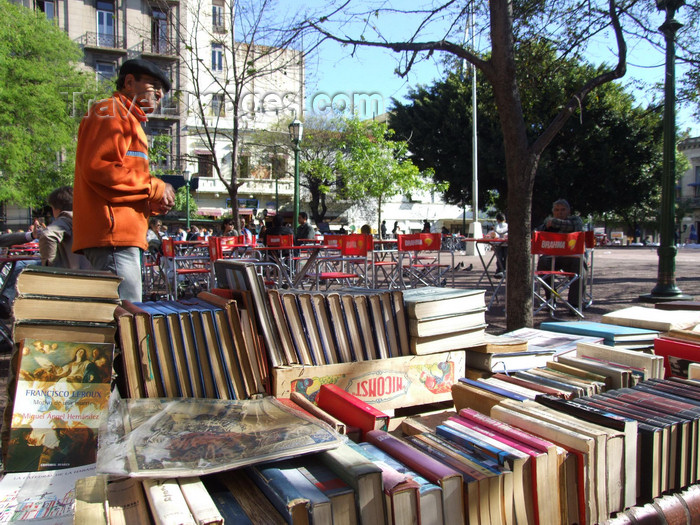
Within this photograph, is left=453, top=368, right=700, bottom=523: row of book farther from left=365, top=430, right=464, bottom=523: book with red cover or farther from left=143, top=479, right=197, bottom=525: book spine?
left=143, top=479, right=197, bottom=525: book spine

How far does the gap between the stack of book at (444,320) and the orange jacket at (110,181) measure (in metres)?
1.40

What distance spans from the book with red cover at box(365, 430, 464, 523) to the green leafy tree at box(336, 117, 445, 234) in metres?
31.7

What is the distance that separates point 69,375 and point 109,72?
39.9m

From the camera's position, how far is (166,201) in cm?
270

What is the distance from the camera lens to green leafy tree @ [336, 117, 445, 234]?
33875 mm

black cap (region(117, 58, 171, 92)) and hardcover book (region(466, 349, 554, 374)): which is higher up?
black cap (region(117, 58, 171, 92))

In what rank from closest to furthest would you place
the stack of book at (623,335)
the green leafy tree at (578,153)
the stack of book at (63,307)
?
the stack of book at (63,307) → the stack of book at (623,335) → the green leafy tree at (578,153)

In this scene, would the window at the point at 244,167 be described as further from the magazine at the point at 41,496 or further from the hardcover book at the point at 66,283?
the magazine at the point at 41,496

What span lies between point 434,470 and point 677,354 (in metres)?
1.92

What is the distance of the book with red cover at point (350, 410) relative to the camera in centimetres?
184

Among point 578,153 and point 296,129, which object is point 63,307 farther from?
point 578,153

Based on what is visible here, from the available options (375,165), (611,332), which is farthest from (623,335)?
(375,165)

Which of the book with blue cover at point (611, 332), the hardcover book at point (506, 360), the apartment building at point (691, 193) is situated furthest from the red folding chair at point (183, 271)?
the apartment building at point (691, 193)

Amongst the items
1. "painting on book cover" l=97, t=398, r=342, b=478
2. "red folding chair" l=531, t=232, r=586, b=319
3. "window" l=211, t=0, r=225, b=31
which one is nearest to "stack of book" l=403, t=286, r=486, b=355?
"painting on book cover" l=97, t=398, r=342, b=478
